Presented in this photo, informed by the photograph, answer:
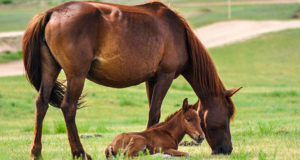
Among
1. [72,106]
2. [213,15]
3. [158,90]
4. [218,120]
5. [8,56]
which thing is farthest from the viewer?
[213,15]

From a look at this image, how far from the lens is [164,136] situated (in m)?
6.95

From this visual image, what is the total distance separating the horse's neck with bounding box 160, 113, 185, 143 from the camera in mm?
7047

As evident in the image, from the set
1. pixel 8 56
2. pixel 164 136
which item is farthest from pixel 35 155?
pixel 8 56

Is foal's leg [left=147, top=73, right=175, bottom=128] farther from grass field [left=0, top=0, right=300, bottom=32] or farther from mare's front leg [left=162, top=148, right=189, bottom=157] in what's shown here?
grass field [left=0, top=0, right=300, bottom=32]

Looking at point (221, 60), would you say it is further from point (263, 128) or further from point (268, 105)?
point (263, 128)

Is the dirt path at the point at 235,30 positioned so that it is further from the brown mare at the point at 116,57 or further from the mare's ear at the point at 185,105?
the mare's ear at the point at 185,105

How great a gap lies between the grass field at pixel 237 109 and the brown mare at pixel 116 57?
599 millimetres

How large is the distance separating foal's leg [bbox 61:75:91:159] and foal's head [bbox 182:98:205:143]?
4.39 feet

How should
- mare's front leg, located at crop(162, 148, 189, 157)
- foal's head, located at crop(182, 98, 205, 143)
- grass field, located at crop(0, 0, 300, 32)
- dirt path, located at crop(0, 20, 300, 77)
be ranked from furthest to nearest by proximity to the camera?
grass field, located at crop(0, 0, 300, 32)
dirt path, located at crop(0, 20, 300, 77)
foal's head, located at crop(182, 98, 205, 143)
mare's front leg, located at crop(162, 148, 189, 157)

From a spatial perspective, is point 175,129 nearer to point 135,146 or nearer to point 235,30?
point 135,146

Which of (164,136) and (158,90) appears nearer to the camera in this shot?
(164,136)

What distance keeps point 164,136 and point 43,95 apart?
1572 millimetres

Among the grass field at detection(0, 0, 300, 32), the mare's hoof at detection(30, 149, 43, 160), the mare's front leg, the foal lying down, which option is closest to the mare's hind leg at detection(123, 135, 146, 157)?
the foal lying down

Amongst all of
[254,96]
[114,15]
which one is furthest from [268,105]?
[114,15]
